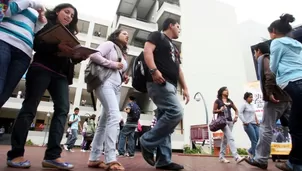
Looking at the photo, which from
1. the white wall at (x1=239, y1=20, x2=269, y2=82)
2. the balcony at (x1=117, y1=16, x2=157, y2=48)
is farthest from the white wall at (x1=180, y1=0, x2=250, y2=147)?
the balcony at (x1=117, y1=16, x2=157, y2=48)

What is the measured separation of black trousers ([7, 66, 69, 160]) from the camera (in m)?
2.01

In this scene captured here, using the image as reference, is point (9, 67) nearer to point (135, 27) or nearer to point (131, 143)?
point (131, 143)

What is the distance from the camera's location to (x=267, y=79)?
10.3 feet

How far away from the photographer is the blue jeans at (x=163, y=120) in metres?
2.50

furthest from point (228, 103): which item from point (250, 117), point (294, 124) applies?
point (294, 124)

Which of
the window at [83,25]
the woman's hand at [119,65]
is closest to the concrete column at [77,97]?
the window at [83,25]

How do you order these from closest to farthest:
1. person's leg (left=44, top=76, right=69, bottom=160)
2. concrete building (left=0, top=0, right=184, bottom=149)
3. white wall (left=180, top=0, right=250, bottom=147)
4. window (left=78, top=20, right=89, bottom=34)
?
person's leg (left=44, top=76, right=69, bottom=160)
white wall (left=180, top=0, right=250, bottom=147)
concrete building (left=0, top=0, right=184, bottom=149)
window (left=78, top=20, right=89, bottom=34)

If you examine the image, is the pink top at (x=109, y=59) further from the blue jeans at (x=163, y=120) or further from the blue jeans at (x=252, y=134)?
the blue jeans at (x=252, y=134)

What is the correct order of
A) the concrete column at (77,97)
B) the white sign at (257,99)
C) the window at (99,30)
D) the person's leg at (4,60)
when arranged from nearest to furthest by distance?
the person's leg at (4,60) → the white sign at (257,99) → the concrete column at (77,97) → the window at (99,30)

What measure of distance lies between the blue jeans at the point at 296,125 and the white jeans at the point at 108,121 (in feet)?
5.98

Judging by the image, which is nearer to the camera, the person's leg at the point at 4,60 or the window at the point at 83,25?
the person's leg at the point at 4,60

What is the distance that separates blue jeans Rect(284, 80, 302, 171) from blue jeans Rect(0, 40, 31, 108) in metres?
2.70

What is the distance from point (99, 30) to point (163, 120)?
83.7 feet

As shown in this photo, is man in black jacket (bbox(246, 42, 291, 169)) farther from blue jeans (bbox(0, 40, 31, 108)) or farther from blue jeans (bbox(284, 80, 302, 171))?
blue jeans (bbox(0, 40, 31, 108))
